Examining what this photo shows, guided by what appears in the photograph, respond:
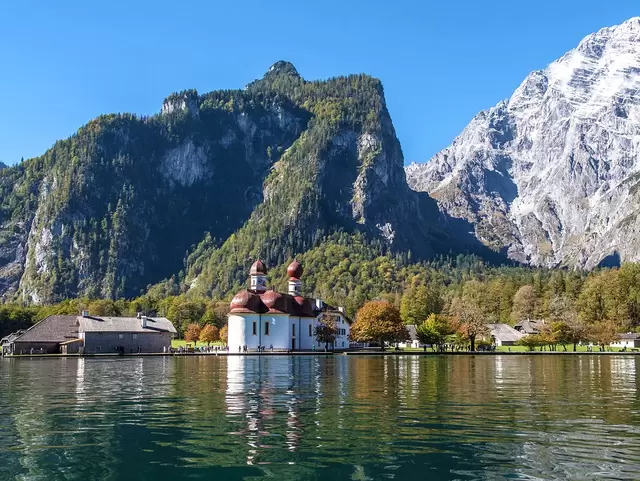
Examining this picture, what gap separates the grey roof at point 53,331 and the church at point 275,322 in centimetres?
3034

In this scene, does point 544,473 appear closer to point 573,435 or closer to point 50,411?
point 573,435

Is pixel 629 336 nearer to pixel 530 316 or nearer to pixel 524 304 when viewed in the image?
pixel 530 316

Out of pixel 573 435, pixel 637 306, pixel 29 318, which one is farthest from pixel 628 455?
pixel 29 318

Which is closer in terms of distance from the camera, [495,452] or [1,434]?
[495,452]

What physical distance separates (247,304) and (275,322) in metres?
6.70

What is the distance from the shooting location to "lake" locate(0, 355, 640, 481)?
816 inches

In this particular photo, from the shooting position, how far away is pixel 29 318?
188 meters

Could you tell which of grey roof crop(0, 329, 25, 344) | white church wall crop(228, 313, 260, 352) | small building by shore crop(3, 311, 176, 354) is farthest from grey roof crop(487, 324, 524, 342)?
grey roof crop(0, 329, 25, 344)

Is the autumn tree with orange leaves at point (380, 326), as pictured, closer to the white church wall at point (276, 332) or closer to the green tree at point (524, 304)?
the white church wall at point (276, 332)

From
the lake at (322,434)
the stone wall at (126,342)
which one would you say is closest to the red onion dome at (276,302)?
the stone wall at (126,342)

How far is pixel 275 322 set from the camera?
145 m

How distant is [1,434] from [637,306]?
169 metres

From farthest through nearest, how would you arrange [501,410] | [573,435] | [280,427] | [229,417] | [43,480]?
[501,410], [229,417], [280,427], [573,435], [43,480]

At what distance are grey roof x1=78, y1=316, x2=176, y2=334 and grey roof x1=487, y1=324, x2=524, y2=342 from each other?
71318 millimetres
